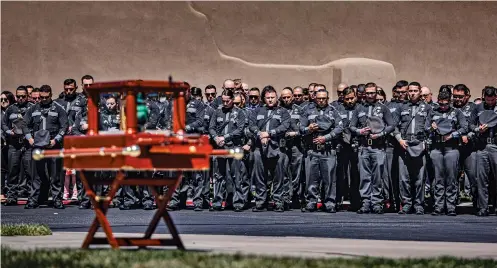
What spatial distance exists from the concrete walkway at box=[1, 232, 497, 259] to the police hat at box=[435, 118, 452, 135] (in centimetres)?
647

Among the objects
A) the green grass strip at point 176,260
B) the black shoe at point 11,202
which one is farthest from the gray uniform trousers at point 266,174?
the green grass strip at point 176,260

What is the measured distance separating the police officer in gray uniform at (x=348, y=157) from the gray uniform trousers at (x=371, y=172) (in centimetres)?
44

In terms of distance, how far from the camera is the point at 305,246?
47.5 ft

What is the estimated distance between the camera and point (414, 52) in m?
31.2

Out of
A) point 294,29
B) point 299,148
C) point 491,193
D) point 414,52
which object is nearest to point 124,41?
point 294,29

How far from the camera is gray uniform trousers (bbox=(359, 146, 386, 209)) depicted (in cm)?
2227

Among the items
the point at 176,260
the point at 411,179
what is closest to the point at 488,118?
the point at 411,179

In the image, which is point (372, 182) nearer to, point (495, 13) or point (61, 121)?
point (61, 121)

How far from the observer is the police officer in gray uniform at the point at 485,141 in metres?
21.7

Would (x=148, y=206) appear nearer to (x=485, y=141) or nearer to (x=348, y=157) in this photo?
(x=348, y=157)

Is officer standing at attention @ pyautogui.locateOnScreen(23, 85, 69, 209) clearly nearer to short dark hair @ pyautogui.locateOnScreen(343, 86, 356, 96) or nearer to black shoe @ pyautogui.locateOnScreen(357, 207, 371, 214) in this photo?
short dark hair @ pyautogui.locateOnScreen(343, 86, 356, 96)

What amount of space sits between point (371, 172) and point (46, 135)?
5559 millimetres

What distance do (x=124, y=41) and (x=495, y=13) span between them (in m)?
8.50

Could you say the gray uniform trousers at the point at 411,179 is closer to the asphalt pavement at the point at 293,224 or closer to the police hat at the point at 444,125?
the police hat at the point at 444,125
